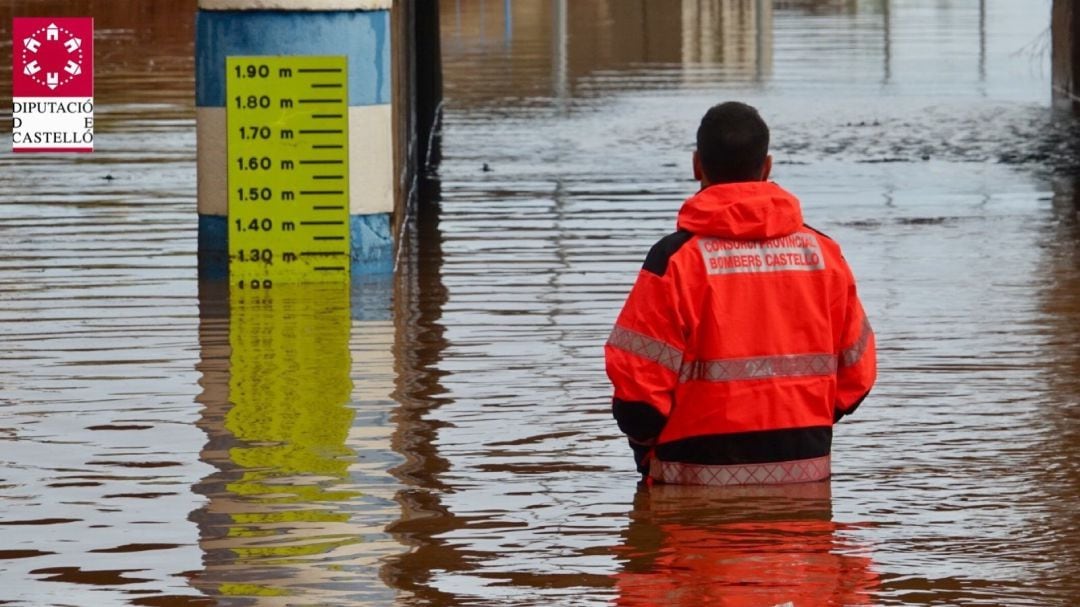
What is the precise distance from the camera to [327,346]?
997 centimetres

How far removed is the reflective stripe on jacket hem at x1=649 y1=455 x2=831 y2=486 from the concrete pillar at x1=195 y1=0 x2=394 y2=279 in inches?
229

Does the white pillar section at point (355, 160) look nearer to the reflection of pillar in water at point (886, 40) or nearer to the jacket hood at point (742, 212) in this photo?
the jacket hood at point (742, 212)

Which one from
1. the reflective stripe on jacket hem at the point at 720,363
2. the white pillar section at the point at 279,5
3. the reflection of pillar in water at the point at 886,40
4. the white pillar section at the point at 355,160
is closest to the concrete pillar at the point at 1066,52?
the reflection of pillar in water at the point at 886,40

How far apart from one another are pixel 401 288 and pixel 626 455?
4.21m

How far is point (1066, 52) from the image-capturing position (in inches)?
980

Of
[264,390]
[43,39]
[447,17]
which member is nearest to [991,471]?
[264,390]

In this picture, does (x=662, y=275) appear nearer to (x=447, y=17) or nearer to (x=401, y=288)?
(x=401, y=288)

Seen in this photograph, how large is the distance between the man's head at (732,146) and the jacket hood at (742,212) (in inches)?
1.8

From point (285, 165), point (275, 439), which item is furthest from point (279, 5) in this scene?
point (275, 439)

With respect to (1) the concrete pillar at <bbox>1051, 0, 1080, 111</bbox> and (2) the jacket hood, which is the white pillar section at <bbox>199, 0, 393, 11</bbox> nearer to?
(2) the jacket hood

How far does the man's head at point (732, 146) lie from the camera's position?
20.6 ft

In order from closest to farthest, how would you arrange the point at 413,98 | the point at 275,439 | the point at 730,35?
the point at 275,439 < the point at 413,98 < the point at 730,35

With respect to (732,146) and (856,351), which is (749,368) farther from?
(732,146)

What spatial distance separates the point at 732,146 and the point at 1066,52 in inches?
764
